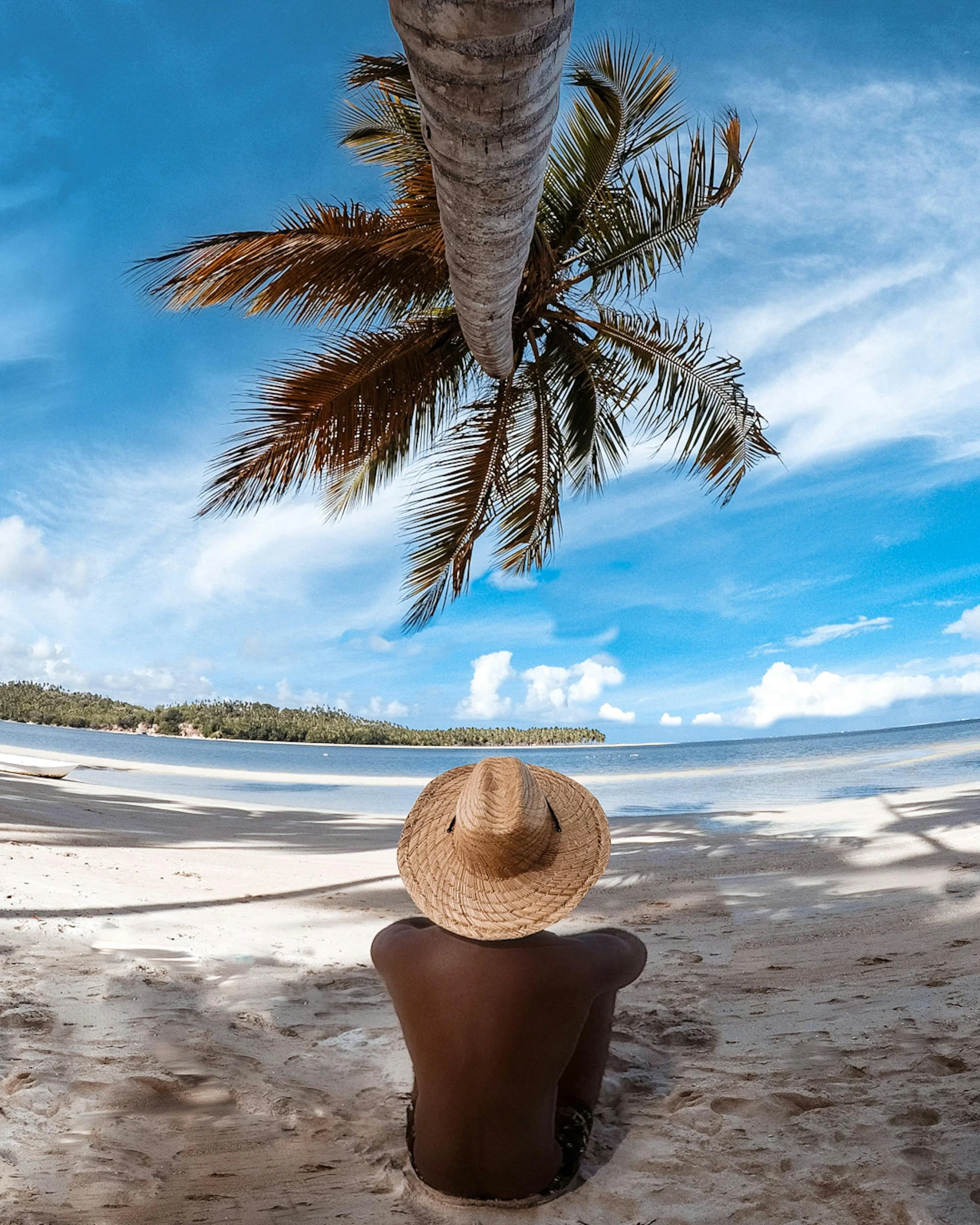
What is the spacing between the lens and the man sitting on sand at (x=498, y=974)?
1990mm

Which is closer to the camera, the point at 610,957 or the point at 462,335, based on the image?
the point at 610,957

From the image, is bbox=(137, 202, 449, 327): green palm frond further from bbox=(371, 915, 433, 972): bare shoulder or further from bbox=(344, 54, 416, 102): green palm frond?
bbox=(371, 915, 433, 972): bare shoulder

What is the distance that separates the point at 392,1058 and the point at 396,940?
4.11 feet

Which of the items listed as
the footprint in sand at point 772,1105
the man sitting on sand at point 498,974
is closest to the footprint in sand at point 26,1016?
the man sitting on sand at point 498,974

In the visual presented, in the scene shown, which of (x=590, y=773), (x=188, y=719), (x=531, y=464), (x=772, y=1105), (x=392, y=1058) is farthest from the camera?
(x=188, y=719)

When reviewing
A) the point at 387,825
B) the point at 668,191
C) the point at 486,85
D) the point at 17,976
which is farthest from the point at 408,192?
the point at 387,825

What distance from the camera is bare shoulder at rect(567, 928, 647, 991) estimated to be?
207 cm

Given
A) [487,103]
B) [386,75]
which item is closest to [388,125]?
[386,75]

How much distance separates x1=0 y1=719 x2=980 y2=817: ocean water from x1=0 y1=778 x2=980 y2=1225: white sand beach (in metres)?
10.1

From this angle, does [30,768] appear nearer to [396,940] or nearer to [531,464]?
[531,464]

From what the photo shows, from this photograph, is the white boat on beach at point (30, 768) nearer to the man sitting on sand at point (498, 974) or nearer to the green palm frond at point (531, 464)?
the green palm frond at point (531, 464)

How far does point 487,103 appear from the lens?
2170 mm

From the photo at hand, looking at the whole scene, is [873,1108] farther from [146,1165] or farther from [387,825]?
[387,825]

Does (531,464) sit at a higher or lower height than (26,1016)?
higher
